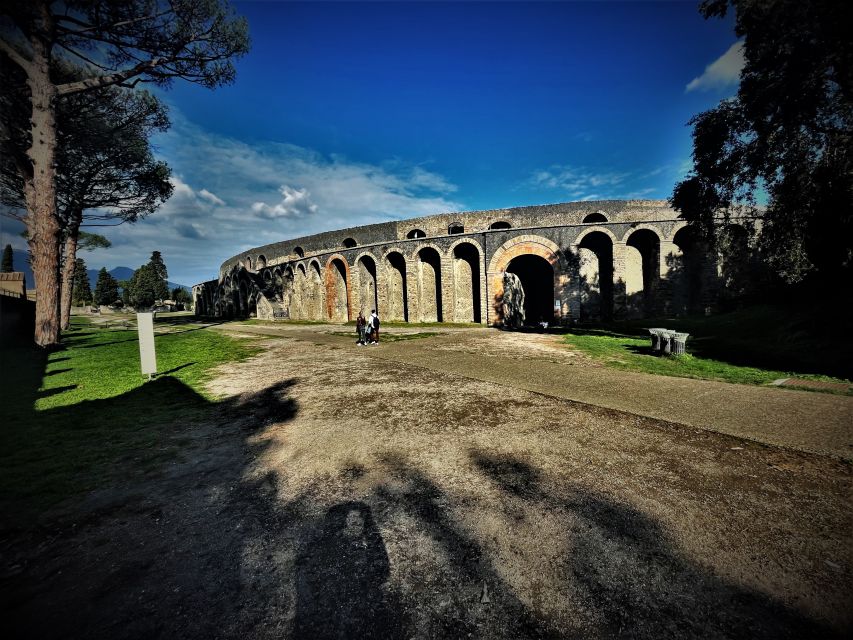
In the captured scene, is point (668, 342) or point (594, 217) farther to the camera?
point (594, 217)

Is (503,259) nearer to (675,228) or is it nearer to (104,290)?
(675,228)

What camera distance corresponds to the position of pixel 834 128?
297 inches

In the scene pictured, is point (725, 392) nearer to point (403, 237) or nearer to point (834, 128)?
point (834, 128)

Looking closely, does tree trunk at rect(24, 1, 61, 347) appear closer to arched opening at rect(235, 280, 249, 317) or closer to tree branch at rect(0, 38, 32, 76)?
tree branch at rect(0, 38, 32, 76)

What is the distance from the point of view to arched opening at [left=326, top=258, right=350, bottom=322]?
24.7 m

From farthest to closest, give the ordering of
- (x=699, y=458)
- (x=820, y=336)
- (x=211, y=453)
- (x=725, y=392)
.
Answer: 1. (x=820, y=336)
2. (x=725, y=392)
3. (x=211, y=453)
4. (x=699, y=458)

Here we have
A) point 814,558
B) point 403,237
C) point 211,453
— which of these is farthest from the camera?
point 403,237

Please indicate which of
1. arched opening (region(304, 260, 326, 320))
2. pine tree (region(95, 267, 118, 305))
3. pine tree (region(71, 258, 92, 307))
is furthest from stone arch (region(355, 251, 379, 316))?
pine tree (region(71, 258, 92, 307))

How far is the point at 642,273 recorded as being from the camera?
20453mm

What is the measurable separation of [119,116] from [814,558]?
2338 cm

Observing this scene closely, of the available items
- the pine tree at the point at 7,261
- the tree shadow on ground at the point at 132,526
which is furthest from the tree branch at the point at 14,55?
the pine tree at the point at 7,261

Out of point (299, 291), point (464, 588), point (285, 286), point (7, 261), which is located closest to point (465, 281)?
point (299, 291)

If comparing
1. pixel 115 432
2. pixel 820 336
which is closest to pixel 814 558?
pixel 115 432

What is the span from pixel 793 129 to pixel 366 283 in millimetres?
19994
